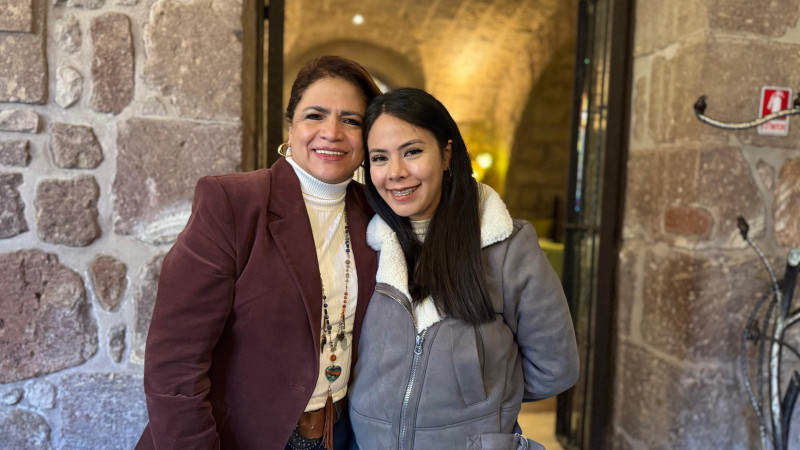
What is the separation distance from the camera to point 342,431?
122cm

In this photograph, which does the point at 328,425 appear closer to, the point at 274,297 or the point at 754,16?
the point at 274,297

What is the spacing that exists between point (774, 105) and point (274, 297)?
5.78ft

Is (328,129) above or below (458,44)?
below

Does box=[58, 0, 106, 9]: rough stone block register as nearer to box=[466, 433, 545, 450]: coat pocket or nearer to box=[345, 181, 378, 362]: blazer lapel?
box=[345, 181, 378, 362]: blazer lapel

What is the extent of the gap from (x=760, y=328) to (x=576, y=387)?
879 millimetres

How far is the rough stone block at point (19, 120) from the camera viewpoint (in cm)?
140

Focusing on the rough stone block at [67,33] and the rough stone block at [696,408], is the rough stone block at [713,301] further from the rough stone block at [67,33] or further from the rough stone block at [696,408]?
the rough stone block at [67,33]

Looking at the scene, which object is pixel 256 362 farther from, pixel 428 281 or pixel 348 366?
pixel 428 281

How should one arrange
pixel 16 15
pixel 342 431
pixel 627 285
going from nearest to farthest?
pixel 342 431, pixel 16 15, pixel 627 285

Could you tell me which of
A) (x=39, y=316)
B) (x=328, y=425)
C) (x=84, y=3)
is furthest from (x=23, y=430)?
(x=84, y=3)

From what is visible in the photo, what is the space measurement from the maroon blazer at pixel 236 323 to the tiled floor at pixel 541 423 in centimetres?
196

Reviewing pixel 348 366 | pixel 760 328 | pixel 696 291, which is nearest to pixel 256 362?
pixel 348 366

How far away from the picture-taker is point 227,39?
1.50 meters

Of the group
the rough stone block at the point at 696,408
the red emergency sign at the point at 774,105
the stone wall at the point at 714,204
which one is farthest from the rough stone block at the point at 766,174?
the rough stone block at the point at 696,408
